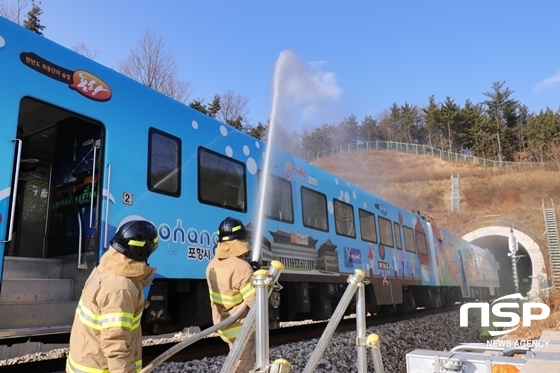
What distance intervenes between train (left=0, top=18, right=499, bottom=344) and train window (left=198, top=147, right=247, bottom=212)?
2cm

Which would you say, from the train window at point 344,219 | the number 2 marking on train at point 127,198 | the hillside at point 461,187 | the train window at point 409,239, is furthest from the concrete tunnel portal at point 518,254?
the number 2 marking on train at point 127,198

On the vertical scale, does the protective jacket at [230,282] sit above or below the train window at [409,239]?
below

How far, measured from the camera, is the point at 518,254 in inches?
1452

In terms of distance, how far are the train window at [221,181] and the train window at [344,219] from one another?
2.93 metres

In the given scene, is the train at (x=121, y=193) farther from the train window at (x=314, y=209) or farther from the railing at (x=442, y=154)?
the railing at (x=442, y=154)

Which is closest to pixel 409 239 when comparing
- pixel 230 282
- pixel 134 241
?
pixel 230 282

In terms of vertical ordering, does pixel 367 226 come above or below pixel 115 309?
above

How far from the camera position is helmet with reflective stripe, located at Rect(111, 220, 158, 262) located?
2.42m

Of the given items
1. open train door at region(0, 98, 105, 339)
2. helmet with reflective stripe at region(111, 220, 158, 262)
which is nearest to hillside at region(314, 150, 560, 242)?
open train door at region(0, 98, 105, 339)

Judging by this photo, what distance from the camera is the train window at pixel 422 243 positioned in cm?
1379

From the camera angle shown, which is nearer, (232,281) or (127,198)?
(232,281)

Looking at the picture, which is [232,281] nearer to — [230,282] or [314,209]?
[230,282]

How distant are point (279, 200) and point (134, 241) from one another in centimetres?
483

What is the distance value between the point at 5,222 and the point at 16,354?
394cm
